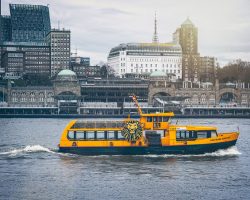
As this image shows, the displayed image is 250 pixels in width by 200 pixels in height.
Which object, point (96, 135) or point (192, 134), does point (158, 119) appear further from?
point (96, 135)

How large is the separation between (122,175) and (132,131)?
32.8 ft

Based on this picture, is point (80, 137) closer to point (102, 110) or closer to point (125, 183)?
point (125, 183)

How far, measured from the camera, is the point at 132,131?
66000 mm

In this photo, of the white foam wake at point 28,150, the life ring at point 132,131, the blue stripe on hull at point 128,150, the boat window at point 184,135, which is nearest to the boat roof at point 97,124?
the life ring at point 132,131

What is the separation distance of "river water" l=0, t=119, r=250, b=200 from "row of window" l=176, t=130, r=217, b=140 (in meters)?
2.22

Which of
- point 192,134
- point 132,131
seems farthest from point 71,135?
point 192,134

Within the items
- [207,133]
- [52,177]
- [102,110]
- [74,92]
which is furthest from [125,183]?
[74,92]

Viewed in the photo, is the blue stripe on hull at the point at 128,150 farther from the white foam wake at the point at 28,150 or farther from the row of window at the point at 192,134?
the white foam wake at the point at 28,150

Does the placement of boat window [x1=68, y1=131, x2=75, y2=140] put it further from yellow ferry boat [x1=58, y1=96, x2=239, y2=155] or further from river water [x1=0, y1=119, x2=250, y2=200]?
river water [x1=0, y1=119, x2=250, y2=200]

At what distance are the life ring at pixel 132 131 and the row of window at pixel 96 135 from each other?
2.97 ft

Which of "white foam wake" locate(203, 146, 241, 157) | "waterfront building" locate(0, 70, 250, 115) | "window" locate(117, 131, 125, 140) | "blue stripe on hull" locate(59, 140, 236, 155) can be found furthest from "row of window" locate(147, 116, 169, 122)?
"waterfront building" locate(0, 70, 250, 115)

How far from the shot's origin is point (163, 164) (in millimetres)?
62625

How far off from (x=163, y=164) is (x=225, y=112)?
122368 mm

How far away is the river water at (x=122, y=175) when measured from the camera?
1954 inches
